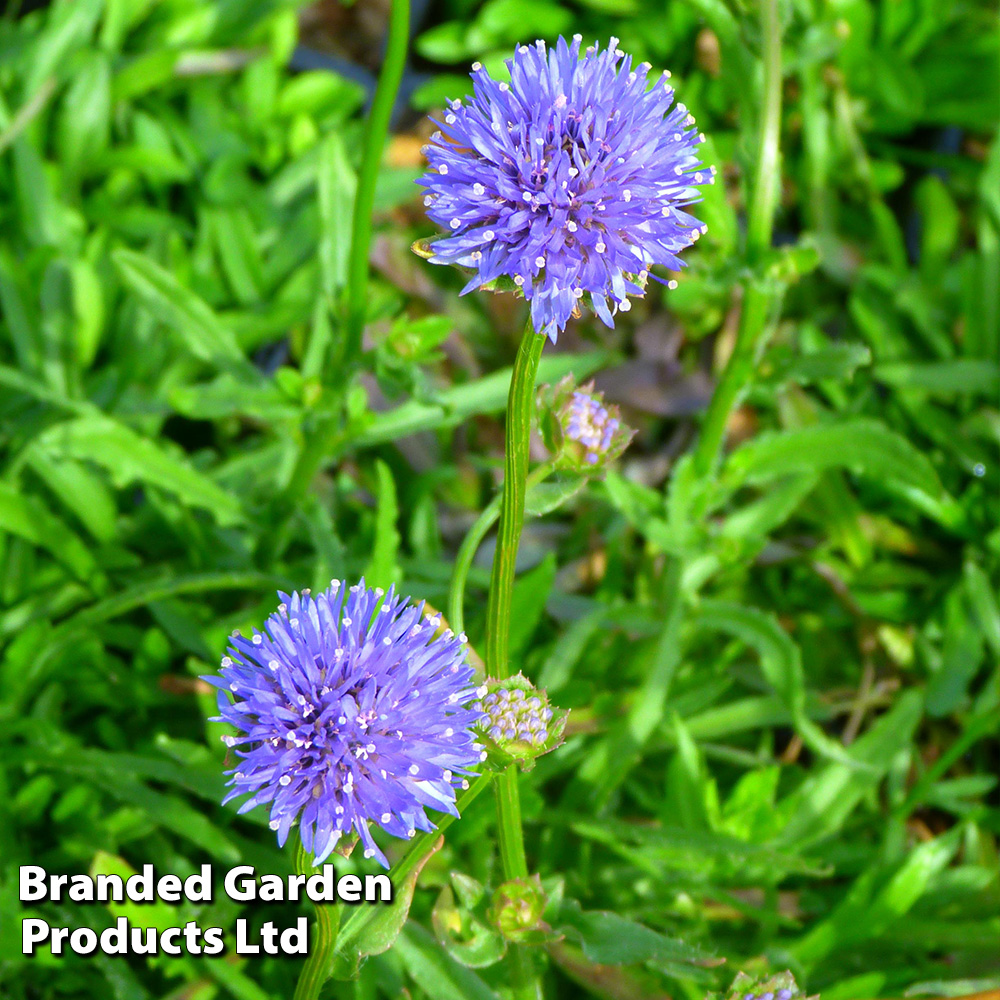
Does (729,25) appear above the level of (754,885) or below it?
above

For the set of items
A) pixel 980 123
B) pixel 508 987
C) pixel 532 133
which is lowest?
pixel 508 987

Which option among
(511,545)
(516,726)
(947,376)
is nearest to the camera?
(516,726)

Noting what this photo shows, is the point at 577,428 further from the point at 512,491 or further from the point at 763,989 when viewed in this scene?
the point at 763,989

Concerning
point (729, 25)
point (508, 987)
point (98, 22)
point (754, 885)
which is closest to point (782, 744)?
point (754, 885)

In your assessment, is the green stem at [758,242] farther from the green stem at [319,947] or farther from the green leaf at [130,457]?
the green stem at [319,947]

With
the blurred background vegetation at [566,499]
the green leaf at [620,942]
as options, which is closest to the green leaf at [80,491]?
the blurred background vegetation at [566,499]

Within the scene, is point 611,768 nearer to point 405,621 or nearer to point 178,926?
point 178,926

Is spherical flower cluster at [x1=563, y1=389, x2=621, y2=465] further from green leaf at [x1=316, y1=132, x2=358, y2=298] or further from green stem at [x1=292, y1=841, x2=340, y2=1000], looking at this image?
green leaf at [x1=316, y1=132, x2=358, y2=298]

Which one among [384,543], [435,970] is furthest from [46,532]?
[435,970]

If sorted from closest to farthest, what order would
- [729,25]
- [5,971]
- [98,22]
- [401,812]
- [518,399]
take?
[401,812] → [518,399] → [5,971] → [729,25] → [98,22]
